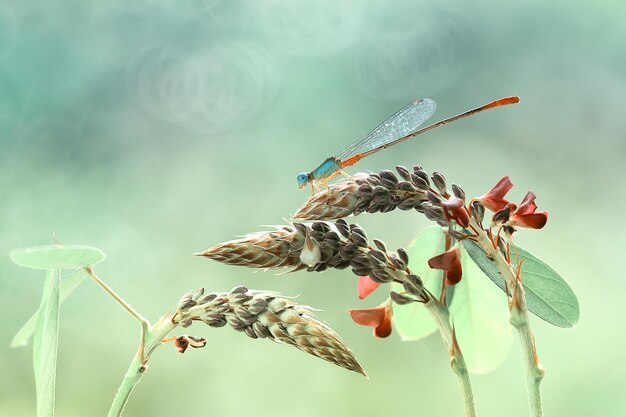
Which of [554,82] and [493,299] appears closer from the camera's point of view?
[493,299]

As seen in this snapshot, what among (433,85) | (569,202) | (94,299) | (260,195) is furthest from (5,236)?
(569,202)

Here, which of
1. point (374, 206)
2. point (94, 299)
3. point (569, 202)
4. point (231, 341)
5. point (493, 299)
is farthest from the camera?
point (569, 202)

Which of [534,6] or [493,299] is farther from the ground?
[534,6]

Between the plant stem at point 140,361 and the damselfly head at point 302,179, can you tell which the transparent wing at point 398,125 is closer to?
the damselfly head at point 302,179

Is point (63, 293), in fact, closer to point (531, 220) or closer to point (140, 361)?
point (140, 361)

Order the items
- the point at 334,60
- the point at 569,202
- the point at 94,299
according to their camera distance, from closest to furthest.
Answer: the point at 94,299, the point at 569,202, the point at 334,60

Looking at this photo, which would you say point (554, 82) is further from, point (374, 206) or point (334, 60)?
point (374, 206)
